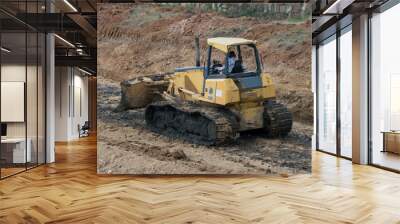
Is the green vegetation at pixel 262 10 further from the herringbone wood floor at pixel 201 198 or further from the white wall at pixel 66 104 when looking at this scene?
the white wall at pixel 66 104

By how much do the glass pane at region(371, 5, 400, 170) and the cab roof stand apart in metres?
2.81

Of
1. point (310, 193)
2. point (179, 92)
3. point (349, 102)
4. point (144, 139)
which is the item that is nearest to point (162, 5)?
point (179, 92)

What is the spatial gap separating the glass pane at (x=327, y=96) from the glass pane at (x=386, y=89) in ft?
6.48

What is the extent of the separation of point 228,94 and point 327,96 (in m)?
5.12

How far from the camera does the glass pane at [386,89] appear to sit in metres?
7.26

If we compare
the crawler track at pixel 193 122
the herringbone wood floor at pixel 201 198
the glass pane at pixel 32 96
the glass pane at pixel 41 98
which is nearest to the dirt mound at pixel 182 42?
the crawler track at pixel 193 122

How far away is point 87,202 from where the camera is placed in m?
4.82

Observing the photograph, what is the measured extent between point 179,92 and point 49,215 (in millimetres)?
3120

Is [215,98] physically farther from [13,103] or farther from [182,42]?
[13,103]

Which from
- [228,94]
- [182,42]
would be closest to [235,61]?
[228,94]

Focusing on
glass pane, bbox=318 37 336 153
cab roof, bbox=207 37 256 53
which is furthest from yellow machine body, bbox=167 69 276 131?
glass pane, bbox=318 37 336 153

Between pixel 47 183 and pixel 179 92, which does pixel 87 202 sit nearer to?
pixel 47 183

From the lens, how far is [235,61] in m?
6.45

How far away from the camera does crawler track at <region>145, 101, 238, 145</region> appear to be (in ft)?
21.2
